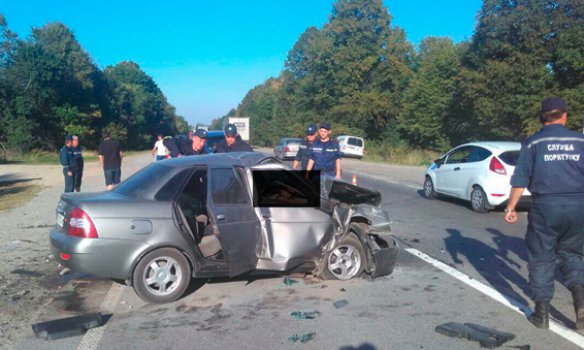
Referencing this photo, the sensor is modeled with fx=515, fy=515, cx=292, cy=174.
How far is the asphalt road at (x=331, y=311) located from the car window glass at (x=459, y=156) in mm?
5525

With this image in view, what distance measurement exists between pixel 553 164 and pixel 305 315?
265 centimetres

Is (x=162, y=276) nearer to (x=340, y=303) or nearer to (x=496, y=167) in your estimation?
(x=340, y=303)

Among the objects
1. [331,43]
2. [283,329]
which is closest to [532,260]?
[283,329]

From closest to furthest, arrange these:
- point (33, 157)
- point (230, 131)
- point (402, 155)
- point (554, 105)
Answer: point (554, 105) → point (230, 131) → point (402, 155) → point (33, 157)

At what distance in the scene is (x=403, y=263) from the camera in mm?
7090

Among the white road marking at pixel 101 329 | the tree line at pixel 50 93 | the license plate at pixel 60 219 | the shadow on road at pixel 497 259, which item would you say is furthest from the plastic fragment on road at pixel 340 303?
the tree line at pixel 50 93

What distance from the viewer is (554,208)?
173 inches

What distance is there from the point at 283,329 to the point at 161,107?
108 m

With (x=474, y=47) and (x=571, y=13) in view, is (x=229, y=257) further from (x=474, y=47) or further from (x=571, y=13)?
(x=474, y=47)

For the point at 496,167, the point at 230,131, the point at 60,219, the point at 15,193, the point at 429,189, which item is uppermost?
the point at 230,131

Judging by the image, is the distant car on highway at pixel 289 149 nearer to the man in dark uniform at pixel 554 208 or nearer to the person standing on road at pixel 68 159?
the person standing on road at pixel 68 159

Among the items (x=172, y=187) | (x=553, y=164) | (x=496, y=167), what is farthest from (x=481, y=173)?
(x=172, y=187)

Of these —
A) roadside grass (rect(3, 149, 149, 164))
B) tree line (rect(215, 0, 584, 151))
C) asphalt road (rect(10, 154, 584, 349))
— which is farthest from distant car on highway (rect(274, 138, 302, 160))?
asphalt road (rect(10, 154, 584, 349))

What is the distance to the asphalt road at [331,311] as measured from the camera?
4359 mm
